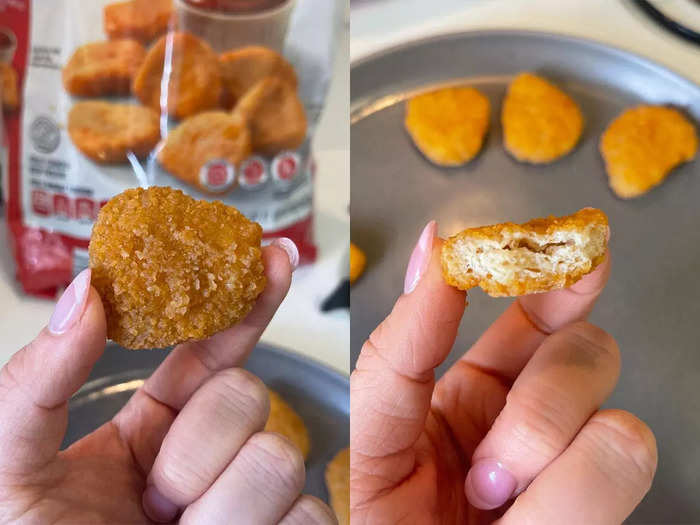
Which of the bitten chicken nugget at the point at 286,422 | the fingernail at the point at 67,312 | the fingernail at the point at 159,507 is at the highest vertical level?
the fingernail at the point at 67,312

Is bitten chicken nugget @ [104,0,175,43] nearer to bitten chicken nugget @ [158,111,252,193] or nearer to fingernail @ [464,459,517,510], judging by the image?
bitten chicken nugget @ [158,111,252,193]

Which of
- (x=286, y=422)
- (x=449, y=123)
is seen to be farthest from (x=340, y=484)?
(x=449, y=123)

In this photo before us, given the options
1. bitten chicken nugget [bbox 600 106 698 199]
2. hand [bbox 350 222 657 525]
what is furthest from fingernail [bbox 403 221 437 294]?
bitten chicken nugget [bbox 600 106 698 199]

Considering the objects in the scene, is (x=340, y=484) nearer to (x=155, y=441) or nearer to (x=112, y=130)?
(x=155, y=441)

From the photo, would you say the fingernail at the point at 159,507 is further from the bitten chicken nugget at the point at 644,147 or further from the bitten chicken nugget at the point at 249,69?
the bitten chicken nugget at the point at 644,147

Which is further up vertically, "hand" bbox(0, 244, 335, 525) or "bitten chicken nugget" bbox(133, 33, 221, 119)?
"bitten chicken nugget" bbox(133, 33, 221, 119)

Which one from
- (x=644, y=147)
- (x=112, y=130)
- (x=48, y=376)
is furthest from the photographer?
(x=644, y=147)

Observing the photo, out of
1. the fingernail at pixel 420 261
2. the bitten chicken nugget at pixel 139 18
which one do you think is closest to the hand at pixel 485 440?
the fingernail at pixel 420 261
